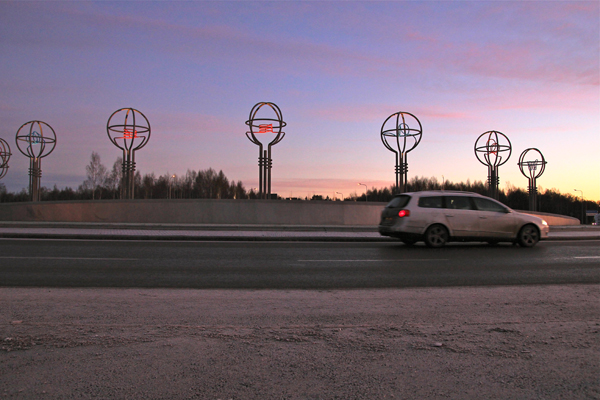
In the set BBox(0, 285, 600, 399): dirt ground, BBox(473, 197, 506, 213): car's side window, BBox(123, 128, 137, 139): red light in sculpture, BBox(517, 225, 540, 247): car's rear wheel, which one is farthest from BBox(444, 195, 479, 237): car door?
BBox(123, 128, 137, 139): red light in sculpture

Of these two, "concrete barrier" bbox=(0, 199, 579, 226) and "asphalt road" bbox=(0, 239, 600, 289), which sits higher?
"concrete barrier" bbox=(0, 199, 579, 226)

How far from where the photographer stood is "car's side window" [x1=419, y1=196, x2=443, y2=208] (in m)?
12.9

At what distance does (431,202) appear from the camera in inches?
510

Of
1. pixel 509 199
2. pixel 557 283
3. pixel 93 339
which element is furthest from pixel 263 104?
pixel 509 199

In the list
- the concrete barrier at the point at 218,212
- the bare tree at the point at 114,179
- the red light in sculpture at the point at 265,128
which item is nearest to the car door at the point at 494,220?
the concrete barrier at the point at 218,212

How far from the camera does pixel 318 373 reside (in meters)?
3.24

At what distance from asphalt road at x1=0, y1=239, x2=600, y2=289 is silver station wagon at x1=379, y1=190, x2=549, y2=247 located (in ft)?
1.45

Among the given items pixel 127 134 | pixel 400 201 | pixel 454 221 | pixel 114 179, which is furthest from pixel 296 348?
pixel 114 179

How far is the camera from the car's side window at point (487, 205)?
13164mm

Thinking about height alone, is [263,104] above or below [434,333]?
above

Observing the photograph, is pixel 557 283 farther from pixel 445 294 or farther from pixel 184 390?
pixel 184 390

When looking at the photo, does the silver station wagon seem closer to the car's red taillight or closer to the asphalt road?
the car's red taillight

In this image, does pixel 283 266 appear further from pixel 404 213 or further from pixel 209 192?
pixel 209 192

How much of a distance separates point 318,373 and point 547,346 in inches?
79.7
